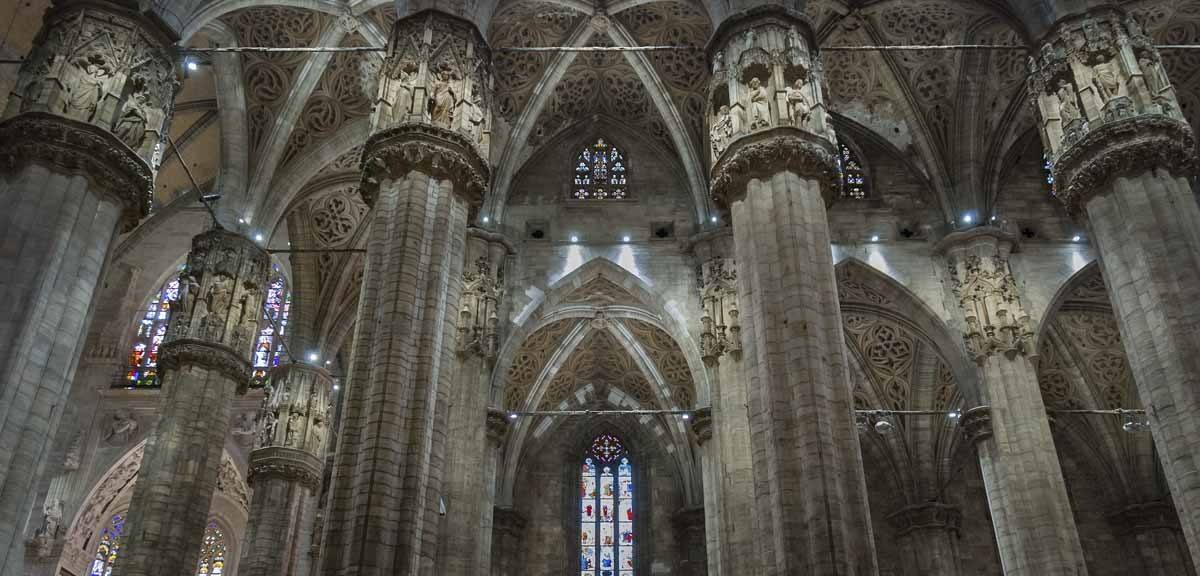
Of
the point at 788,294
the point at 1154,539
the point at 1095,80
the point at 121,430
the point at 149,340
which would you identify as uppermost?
the point at 149,340

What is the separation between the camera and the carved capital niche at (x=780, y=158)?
1284cm

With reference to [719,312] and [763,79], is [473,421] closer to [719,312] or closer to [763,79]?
[719,312]

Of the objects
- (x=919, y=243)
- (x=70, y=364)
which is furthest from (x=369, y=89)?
(x=919, y=243)

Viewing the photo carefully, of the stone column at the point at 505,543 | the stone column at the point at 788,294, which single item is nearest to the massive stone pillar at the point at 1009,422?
the stone column at the point at 788,294

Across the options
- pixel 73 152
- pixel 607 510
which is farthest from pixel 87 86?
pixel 607 510

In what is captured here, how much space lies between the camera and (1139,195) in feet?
42.9

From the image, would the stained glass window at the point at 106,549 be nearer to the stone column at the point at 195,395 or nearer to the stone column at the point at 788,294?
the stone column at the point at 195,395

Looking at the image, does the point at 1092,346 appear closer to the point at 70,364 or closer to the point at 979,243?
the point at 979,243

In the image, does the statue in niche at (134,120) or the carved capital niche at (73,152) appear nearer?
the carved capital niche at (73,152)

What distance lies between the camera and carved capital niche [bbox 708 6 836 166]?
13266mm

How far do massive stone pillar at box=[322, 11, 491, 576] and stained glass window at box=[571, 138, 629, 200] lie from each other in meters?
7.78

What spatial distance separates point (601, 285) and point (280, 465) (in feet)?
25.5

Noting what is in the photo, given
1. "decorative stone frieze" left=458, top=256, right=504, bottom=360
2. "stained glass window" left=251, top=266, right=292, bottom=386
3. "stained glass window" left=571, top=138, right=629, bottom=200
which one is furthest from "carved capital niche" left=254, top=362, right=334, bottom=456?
"stained glass window" left=571, top=138, right=629, bottom=200

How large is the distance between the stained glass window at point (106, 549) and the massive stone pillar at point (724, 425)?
17227 mm
